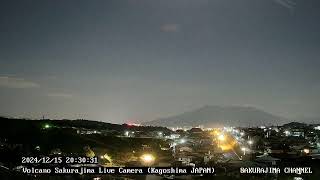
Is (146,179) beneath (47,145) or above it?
beneath

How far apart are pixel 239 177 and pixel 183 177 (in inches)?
154

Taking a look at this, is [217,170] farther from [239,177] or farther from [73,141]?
[73,141]

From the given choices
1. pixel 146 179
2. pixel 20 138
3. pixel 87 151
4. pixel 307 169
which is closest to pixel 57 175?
pixel 146 179

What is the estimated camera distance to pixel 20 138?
49.4 meters

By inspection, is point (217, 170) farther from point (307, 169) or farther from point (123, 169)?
point (123, 169)

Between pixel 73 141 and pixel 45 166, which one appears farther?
pixel 73 141

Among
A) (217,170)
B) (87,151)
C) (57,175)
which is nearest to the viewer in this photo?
(57,175)

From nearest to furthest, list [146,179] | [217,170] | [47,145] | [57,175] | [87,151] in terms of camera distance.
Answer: [57,175], [146,179], [217,170], [87,151], [47,145]

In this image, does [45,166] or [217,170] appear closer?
[45,166]

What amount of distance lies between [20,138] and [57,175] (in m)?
31.2

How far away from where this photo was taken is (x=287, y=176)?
2536 centimetres

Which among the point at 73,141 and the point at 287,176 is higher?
the point at 73,141

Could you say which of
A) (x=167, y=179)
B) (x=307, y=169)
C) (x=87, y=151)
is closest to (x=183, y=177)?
(x=167, y=179)

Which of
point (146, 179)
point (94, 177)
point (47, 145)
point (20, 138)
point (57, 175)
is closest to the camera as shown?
point (57, 175)
